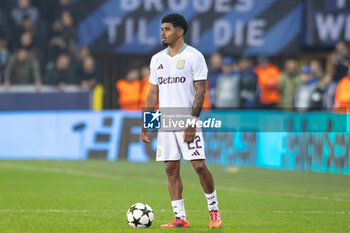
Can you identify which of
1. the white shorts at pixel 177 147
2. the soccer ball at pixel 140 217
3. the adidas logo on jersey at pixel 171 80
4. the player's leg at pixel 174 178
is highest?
the adidas logo on jersey at pixel 171 80

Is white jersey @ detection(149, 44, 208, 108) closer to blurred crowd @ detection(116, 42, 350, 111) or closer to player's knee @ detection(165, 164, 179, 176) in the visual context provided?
player's knee @ detection(165, 164, 179, 176)

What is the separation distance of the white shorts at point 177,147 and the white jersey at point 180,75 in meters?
0.31

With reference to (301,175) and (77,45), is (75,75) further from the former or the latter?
(301,175)

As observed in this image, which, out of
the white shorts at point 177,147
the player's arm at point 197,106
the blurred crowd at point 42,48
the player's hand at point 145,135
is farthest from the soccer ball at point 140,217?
the blurred crowd at point 42,48

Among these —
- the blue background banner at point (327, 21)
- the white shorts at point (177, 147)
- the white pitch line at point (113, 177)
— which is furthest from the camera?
the blue background banner at point (327, 21)

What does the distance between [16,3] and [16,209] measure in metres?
12.7

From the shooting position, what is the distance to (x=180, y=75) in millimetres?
8547

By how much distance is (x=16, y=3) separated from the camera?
2225 centimetres

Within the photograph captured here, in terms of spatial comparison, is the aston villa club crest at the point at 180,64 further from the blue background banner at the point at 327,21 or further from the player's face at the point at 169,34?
the blue background banner at the point at 327,21

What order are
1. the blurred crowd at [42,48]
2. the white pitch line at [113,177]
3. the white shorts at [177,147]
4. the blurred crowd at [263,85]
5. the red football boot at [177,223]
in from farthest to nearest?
the blurred crowd at [42,48] → the blurred crowd at [263,85] → the white pitch line at [113,177] → the red football boot at [177,223] → the white shorts at [177,147]

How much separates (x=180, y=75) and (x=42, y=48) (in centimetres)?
1474

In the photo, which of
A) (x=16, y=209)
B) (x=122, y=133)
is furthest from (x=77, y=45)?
(x=16, y=209)

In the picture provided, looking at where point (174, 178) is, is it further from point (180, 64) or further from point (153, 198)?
point (153, 198)

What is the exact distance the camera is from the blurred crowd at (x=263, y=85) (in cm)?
1986
